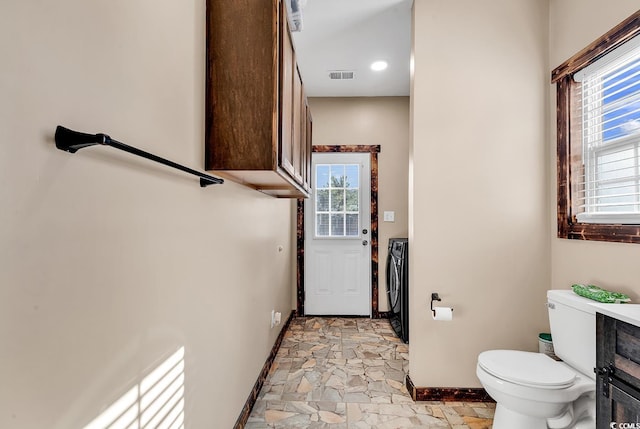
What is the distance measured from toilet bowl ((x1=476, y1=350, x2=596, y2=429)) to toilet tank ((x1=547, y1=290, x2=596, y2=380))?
0.06m

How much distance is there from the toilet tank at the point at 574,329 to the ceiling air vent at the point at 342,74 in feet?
8.67

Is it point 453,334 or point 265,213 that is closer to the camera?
point 453,334

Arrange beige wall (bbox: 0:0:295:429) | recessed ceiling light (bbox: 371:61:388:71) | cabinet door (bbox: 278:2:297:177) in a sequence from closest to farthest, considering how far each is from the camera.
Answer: beige wall (bbox: 0:0:295:429) → cabinet door (bbox: 278:2:297:177) → recessed ceiling light (bbox: 371:61:388:71)

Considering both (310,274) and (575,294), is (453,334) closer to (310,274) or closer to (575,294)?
(575,294)

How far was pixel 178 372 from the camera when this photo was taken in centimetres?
120

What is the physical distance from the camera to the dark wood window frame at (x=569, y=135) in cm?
170

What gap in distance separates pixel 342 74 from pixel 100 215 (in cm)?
319

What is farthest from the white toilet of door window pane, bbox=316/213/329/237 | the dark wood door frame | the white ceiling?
door window pane, bbox=316/213/329/237

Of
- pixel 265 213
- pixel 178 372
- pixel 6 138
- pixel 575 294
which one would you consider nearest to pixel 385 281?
pixel 265 213

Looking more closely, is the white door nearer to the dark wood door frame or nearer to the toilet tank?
the dark wood door frame

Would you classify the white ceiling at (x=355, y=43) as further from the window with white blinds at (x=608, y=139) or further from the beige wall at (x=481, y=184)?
the window with white blinds at (x=608, y=139)

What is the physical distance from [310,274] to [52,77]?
12.3 ft

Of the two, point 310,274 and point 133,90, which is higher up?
point 133,90

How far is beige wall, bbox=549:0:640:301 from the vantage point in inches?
67.3
